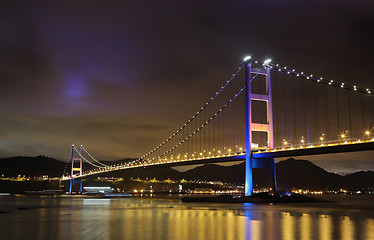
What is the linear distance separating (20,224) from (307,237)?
14268 mm

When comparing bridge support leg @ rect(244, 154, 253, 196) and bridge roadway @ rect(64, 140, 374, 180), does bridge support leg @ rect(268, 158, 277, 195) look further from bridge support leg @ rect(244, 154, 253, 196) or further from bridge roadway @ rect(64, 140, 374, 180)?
bridge support leg @ rect(244, 154, 253, 196)

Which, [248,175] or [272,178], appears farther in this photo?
[248,175]

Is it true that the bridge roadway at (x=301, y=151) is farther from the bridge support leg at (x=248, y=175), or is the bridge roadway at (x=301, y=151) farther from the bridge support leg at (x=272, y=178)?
the bridge support leg at (x=272, y=178)

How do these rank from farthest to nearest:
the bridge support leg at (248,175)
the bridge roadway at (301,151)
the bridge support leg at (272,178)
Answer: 1. the bridge support leg at (248,175)
2. the bridge support leg at (272,178)
3. the bridge roadway at (301,151)

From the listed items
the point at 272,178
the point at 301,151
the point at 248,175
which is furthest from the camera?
the point at 248,175

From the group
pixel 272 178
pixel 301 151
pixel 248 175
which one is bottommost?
pixel 272 178

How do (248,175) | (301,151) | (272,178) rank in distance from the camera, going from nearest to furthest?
1. (301,151)
2. (272,178)
3. (248,175)

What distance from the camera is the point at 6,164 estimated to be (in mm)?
183875

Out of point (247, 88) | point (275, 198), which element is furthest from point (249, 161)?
point (247, 88)

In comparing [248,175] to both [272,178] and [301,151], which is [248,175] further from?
[301,151]

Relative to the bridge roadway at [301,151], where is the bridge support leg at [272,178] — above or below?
below

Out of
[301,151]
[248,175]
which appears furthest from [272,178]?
[301,151]

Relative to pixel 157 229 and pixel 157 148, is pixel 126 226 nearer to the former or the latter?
pixel 157 229

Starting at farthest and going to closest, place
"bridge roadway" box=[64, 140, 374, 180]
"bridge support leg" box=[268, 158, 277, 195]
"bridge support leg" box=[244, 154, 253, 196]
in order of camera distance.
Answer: "bridge support leg" box=[244, 154, 253, 196], "bridge support leg" box=[268, 158, 277, 195], "bridge roadway" box=[64, 140, 374, 180]
